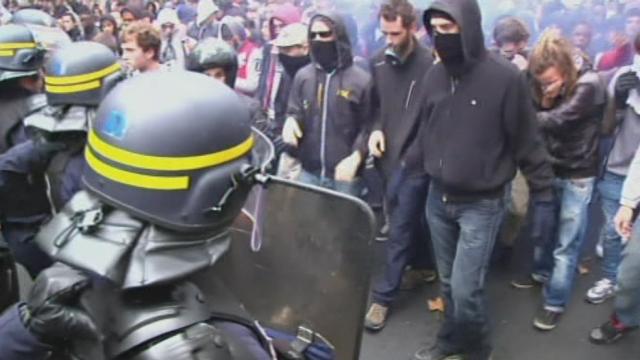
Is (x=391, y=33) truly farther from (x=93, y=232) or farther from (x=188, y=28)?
(x=188, y=28)

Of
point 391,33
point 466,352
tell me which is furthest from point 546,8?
point 466,352

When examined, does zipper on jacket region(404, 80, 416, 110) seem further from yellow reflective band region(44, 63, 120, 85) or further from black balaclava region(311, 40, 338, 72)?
yellow reflective band region(44, 63, 120, 85)

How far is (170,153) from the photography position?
1320 mm

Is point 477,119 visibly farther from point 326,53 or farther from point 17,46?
point 17,46

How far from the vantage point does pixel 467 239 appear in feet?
10.3

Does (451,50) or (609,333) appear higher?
(451,50)

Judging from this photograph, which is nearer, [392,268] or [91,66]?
[91,66]

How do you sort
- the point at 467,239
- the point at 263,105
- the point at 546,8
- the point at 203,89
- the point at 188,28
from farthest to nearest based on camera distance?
the point at 188,28
the point at 546,8
the point at 263,105
the point at 467,239
the point at 203,89

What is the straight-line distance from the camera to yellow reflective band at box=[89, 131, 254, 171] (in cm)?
132

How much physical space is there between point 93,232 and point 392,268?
9.15 ft

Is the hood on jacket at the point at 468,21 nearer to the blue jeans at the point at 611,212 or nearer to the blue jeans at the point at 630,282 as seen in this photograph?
the blue jeans at the point at 630,282

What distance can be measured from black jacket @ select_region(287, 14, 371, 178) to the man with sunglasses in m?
0.10

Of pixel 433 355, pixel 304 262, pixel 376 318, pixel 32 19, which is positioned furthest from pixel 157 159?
pixel 32 19

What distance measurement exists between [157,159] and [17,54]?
237 cm
